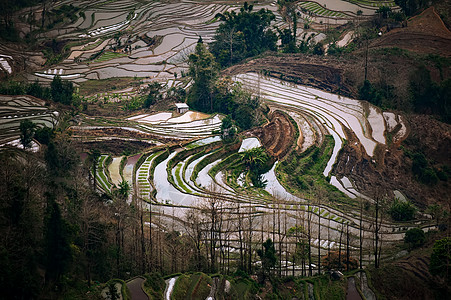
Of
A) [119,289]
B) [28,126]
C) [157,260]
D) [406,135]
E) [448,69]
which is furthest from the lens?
[448,69]

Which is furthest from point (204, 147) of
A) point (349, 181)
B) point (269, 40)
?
point (269, 40)

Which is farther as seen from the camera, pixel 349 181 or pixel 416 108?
pixel 416 108

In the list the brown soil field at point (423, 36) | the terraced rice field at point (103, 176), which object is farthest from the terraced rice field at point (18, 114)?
the brown soil field at point (423, 36)

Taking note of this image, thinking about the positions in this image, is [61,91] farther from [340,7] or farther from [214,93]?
[340,7]

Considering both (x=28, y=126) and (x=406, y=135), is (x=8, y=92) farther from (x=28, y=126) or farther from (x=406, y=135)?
(x=406, y=135)

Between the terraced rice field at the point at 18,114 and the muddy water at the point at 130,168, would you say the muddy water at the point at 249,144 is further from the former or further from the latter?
the terraced rice field at the point at 18,114

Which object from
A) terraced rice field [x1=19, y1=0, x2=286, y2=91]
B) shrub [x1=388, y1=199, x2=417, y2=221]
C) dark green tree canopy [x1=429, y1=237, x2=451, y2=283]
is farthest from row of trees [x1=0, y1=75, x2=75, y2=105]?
dark green tree canopy [x1=429, y1=237, x2=451, y2=283]
